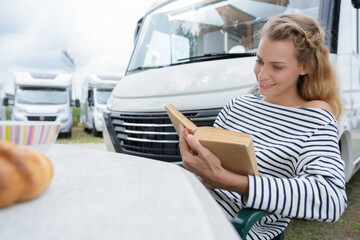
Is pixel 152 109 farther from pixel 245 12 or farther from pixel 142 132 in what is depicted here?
pixel 245 12

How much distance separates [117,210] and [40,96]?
36.0ft

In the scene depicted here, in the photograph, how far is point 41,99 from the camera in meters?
10.4

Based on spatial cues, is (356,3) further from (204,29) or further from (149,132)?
(149,132)

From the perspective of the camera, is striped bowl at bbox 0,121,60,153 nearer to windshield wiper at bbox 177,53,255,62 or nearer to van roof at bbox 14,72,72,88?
windshield wiper at bbox 177,53,255,62

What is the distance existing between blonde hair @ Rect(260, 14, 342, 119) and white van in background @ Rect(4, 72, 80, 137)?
949 cm

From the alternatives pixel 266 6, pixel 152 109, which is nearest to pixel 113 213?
pixel 152 109

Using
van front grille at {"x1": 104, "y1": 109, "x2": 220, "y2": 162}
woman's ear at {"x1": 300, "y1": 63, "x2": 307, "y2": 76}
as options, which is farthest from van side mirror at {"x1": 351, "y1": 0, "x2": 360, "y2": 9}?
woman's ear at {"x1": 300, "y1": 63, "x2": 307, "y2": 76}

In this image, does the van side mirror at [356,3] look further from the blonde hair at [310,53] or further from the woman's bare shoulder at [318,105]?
the woman's bare shoulder at [318,105]

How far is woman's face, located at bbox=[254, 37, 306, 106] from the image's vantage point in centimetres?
125

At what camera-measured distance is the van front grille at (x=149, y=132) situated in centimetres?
251

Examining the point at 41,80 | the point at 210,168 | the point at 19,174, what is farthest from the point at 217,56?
the point at 41,80

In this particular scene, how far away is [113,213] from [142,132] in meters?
2.43

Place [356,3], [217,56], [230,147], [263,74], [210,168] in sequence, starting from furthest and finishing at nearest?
[217,56] < [356,3] < [263,74] < [210,168] < [230,147]

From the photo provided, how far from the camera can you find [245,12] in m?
2.81
